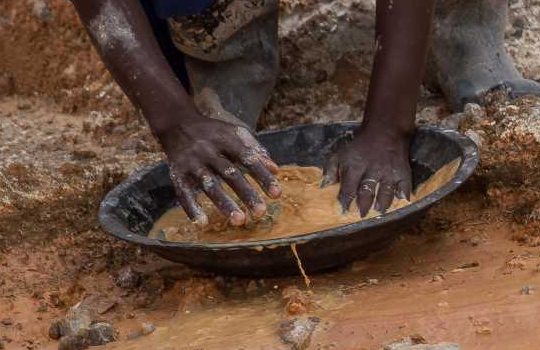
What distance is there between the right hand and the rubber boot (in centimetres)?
79

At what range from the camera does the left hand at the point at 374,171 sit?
102 inches

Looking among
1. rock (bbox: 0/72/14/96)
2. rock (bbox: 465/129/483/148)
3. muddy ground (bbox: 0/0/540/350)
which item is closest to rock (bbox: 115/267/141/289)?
muddy ground (bbox: 0/0/540/350)

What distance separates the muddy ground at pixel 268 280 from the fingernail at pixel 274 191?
0.25 meters

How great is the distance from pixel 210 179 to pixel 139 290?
1.83ft

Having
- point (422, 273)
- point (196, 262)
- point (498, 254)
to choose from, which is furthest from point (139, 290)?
point (498, 254)

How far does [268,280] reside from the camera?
8.38ft

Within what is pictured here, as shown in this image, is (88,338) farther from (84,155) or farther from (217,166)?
(84,155)

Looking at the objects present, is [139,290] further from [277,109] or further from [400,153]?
[277,109]

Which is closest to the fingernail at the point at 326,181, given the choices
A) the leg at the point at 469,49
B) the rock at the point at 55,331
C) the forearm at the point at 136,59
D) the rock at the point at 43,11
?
the forearm at the point at 136,59

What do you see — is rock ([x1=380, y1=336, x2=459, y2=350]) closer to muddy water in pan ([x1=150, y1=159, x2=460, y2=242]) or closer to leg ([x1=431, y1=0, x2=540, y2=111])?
muddy water in pan ([x1=150, y1=159, x2=460, y2=242])

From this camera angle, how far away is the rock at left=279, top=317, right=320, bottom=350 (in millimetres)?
2107

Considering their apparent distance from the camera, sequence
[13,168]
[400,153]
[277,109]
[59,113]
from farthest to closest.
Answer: [59,113], [277,109], [13,168], [400,153]

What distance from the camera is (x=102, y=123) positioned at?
3.89 metres

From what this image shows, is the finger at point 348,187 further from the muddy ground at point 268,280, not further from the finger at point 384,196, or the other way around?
the muddy ground at point 268,280
